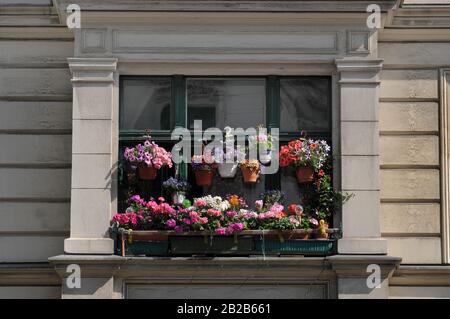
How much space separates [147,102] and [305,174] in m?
2.63

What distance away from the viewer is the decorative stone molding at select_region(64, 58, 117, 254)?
1580 centimetres

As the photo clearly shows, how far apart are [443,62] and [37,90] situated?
6277 millimetres

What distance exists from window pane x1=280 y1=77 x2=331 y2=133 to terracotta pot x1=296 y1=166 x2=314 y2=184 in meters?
0.76

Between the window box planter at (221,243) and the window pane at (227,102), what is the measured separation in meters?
1.82

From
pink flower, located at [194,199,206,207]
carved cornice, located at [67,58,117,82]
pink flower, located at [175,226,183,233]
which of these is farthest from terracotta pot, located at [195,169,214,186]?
carved cornice, located at [67,58,117,82]

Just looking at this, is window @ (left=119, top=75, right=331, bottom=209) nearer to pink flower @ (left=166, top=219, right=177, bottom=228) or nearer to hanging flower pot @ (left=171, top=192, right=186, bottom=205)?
hanging flower pot @ (left=171, top=192, right=186, bottom=205)

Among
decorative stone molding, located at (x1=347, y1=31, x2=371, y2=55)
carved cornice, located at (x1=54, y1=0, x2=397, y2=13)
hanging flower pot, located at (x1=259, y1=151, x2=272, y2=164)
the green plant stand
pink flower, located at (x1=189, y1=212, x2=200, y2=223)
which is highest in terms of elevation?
carved cornice, located at (x1=54, y1=0, x2=397, y2=13)

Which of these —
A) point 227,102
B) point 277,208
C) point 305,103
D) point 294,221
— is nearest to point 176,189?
point 277,208

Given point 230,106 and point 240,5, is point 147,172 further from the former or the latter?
point 240,5

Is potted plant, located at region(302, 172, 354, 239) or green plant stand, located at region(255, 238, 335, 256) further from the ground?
potted plant, located at region(302, 172, 354, 239)

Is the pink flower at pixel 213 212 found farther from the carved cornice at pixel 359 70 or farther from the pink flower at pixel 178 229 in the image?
the carved cornice at pixel 359 70

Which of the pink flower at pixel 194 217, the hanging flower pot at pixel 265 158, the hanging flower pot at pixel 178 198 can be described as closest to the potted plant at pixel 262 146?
the hanging flower pot at pixel 265 158

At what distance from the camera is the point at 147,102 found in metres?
16.5

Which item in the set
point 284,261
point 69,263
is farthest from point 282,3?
point 69,263
